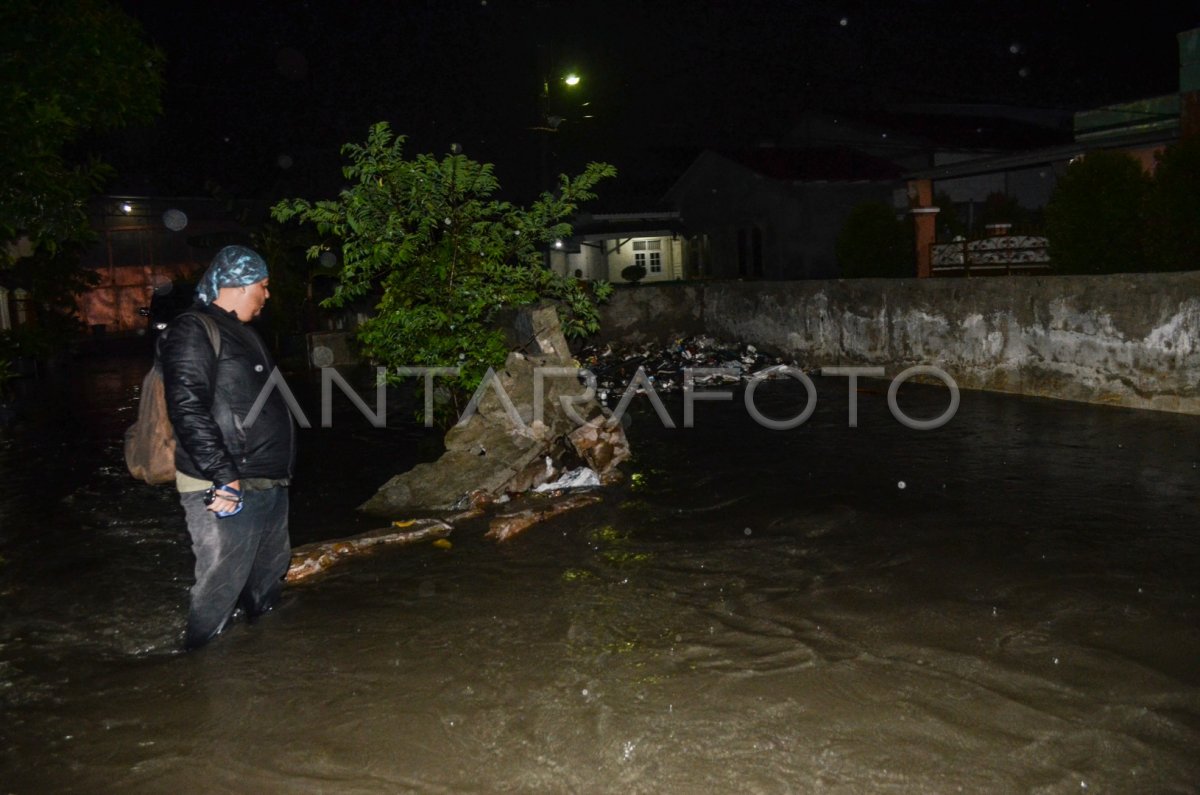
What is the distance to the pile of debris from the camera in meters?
15.2

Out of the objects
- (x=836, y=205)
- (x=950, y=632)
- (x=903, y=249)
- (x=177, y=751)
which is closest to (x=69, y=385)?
(x=903, y=249)

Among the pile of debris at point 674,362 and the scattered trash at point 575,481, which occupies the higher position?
the pile of debris at point 674,362

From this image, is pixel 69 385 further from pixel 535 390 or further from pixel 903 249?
pixel 903 249

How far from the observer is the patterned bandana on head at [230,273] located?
4.40m

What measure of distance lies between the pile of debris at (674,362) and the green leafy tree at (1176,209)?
5754 millimetres

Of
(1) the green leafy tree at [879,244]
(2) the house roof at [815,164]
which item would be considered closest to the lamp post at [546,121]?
(1) the green leafy tree at [879,244]

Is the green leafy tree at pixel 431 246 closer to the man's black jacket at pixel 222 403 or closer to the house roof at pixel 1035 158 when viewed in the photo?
the man's black jacket at pixel 222 403

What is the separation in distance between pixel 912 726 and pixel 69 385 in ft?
59.3

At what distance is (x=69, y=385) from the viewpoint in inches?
705

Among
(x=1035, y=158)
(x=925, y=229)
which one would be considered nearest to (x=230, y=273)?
(x=925, y=229)

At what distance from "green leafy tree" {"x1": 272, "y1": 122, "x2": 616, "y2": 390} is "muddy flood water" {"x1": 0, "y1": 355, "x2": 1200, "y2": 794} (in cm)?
146

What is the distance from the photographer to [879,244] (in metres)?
16.7

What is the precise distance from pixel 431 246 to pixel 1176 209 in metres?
8.60

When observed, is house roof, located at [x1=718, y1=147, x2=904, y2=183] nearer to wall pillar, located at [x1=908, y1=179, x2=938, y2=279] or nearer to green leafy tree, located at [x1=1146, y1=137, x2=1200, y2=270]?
wall pillar, located at [x1=908, y1=179, x2=938, y2=279]
